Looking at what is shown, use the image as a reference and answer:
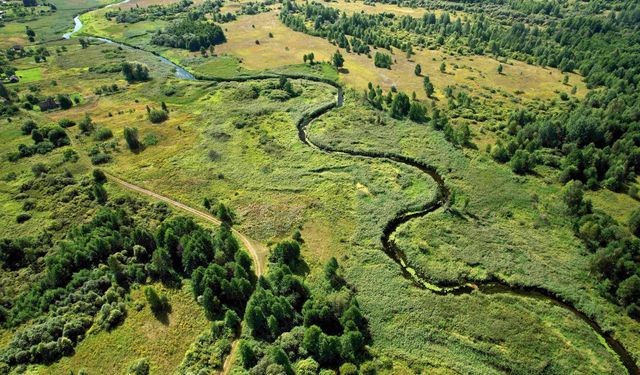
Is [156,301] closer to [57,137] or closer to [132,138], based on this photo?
[132,138]

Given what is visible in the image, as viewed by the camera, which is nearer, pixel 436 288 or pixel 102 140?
pixel 436 288

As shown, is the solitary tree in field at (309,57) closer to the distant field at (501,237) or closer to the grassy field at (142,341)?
the distant field at (501,237)

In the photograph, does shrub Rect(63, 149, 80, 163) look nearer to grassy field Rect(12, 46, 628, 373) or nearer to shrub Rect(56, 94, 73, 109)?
grassy field Rect(12, 46, 628, 373)

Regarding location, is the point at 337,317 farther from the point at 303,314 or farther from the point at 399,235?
the point at 399,235

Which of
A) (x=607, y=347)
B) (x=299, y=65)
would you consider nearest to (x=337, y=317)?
(x=607, y=347)

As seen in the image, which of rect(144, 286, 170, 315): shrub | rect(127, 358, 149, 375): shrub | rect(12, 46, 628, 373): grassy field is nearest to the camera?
rect(127, 358, 149, 375): shrub

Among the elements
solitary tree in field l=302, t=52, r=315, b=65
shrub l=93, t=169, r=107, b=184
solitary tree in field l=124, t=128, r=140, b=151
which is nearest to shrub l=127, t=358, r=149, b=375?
shrub l=93, t=169, r=107, b=184

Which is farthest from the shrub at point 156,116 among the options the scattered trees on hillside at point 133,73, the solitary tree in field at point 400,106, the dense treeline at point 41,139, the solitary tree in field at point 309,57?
the solitary tree in field at point 400,106
